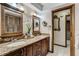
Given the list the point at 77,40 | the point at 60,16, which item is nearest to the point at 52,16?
the point at 60,16

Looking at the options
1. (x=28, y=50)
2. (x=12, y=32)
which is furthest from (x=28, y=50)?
(x=12, y=32)

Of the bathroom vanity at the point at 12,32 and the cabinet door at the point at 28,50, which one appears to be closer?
the bathroom vanity at the point at 12,32

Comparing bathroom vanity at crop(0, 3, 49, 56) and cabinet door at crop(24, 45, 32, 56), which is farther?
cabinet door at crop(24, 45, 32, 56)

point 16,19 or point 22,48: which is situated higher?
point 16,19

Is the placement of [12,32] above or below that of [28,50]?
above

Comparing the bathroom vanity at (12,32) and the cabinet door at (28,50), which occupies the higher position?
the bathroom vanity at (12,32)

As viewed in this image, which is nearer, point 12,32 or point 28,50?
point 28,50

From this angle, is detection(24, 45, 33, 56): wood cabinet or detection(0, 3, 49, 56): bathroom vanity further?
detection(24, 45, 33, 56): wood cabinet

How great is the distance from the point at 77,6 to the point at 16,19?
4.17 feet

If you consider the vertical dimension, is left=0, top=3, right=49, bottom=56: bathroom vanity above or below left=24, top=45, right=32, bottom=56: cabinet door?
above

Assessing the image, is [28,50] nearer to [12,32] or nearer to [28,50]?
[28,50]

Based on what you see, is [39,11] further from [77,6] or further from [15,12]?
[77,6]

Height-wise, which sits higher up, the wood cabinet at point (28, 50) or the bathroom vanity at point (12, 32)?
the bathroom vanity at point (12, 32)

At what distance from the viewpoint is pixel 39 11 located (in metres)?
2.41
